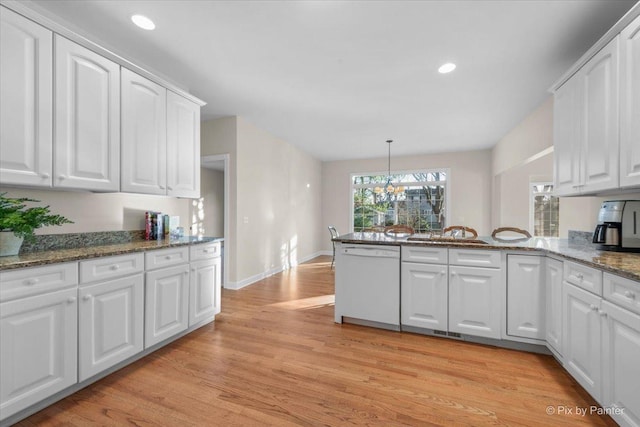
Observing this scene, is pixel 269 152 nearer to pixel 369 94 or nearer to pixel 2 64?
pixel 369 94

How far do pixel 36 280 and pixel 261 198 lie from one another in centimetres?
343

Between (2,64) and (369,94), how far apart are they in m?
3.22

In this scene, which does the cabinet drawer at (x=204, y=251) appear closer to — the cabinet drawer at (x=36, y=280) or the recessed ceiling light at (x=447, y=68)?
the cabinet drawer at (x=36, y=280)

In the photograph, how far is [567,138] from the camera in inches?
91.4

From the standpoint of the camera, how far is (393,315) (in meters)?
2.71

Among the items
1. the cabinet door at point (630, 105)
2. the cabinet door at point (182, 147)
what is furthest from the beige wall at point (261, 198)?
the cabinet door at point (630, 105)

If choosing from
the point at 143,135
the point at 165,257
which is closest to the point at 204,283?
the point at 165,257

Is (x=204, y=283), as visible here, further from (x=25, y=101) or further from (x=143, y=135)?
(x=25, y=101)

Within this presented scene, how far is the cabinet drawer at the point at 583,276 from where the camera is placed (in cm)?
161

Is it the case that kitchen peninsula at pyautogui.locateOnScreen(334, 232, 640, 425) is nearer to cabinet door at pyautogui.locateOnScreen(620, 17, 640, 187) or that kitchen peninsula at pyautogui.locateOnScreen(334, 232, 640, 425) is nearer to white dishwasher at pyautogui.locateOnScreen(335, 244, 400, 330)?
white dishwasher at pyautogui.locateOnScreen(335, 244, 400, 330)

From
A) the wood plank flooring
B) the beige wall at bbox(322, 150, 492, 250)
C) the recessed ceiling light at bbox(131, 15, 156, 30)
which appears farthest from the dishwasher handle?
the beige wall at bbox(322, 150, 492, 250)

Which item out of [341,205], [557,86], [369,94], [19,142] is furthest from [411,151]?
[19,142]

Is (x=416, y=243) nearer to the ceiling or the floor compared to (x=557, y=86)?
nearer to the floor

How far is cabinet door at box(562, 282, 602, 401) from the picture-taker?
1.59 meters
